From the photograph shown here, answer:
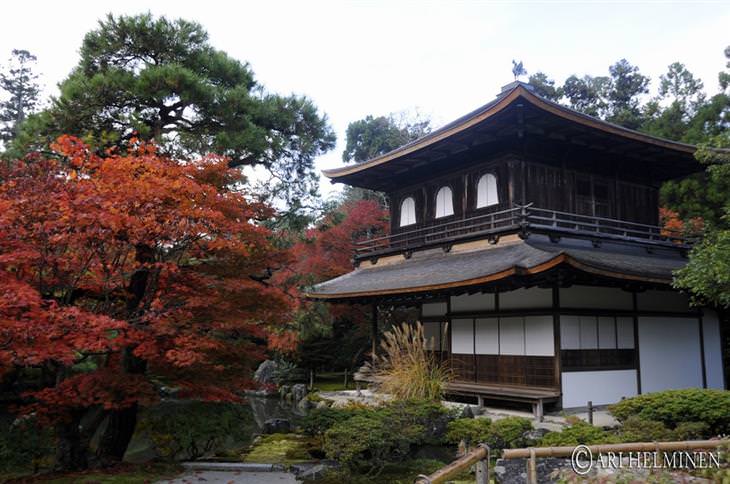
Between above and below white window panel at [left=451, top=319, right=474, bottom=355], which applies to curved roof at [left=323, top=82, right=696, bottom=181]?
above

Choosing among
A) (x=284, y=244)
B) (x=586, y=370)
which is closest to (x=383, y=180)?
(x=284, y=244)

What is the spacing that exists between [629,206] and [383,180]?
21.2 feet

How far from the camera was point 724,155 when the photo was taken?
10.1 m

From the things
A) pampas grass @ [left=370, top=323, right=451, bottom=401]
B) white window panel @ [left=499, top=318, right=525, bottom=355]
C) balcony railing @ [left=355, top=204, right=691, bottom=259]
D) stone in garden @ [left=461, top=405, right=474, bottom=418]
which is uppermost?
balcony railing @ [left=355, top=204, right=691, bottom=259]

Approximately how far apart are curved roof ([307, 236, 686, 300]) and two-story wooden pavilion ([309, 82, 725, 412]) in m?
0.04

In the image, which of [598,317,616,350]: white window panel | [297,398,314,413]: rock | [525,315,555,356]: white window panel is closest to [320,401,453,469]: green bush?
[525,315,555,356]: white window panel

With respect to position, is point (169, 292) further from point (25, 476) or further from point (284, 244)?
point (284, 244)

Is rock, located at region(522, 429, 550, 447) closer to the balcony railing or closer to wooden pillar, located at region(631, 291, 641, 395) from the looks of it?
wooden pillar, located at region(631, 291, 641, 395)

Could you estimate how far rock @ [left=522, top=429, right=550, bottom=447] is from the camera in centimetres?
792

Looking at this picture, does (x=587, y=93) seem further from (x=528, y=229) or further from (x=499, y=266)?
(x=499, y=266)

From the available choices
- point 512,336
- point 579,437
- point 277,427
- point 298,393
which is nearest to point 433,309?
point 512,336

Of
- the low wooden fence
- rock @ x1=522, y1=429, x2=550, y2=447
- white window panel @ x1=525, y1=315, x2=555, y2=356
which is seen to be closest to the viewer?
the low wooden fence

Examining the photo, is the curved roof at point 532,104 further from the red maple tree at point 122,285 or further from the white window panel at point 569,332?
the red maple tree at point 122,285

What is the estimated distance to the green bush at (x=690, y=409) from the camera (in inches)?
306
